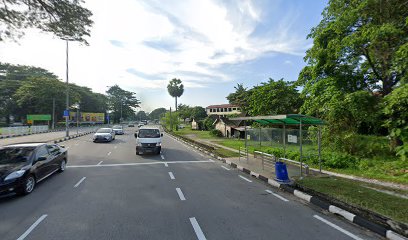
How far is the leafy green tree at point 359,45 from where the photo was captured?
12.7 metres

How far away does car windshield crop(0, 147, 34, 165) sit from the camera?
293 inches

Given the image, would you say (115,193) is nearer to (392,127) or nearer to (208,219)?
(208,219)

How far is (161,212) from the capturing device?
18.6 feet

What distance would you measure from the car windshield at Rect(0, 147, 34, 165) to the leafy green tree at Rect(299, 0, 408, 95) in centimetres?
1622

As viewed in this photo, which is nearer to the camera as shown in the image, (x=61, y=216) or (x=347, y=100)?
(x=61, y=216)

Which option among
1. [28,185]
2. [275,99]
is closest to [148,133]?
[28,185]

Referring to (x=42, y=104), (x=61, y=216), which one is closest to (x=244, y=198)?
(x=61, y=216)

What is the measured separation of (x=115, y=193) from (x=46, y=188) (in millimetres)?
2698

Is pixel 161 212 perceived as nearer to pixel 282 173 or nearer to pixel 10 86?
pixel 282 173

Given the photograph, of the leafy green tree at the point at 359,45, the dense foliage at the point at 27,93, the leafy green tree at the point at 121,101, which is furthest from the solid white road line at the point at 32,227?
the leafy green tree at the point at 121,101

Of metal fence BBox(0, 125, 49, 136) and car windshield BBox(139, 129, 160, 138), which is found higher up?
car windshield BBox(139, 129, 160, 138)

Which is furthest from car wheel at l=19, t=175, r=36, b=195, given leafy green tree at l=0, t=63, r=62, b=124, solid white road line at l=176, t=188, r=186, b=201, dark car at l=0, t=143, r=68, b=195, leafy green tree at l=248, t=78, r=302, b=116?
leafy green tree at l=0, t=63, r=62, b=124

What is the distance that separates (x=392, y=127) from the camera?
11.9 m

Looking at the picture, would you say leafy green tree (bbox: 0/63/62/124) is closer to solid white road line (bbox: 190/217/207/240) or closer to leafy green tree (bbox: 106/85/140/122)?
leafy green tree (bbox: 106/85/140/122)
